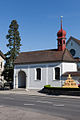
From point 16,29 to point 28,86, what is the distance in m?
15.4

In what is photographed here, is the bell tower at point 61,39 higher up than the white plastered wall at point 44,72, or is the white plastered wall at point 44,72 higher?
the bell tower at point 61,39

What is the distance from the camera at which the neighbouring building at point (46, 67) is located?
3584cm

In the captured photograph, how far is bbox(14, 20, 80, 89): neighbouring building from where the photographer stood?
35.8m

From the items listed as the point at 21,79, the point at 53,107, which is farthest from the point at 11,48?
the point at 53,107

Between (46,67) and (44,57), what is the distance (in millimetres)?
2363

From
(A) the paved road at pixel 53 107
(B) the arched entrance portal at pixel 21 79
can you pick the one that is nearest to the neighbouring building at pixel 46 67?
(B) the arched entrance portal at pixel 21 79

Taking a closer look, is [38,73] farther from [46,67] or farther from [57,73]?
[57,73]

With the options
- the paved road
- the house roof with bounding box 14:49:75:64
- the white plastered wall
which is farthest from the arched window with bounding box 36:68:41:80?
the paved road

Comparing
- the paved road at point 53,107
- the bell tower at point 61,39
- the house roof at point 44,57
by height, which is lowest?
the paved road at point 53,107

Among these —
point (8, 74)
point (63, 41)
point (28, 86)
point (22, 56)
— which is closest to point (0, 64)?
point (8, 74)

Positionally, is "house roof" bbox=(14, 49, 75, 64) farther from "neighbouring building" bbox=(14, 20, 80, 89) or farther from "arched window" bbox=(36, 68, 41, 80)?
"arched window" bbox=(36, 68, 41, 80)

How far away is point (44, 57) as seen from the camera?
125 feet

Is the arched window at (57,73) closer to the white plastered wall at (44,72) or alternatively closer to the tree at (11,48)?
the white plastered wall at (44,72)

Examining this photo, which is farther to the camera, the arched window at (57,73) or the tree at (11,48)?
the tree at (11,48)
